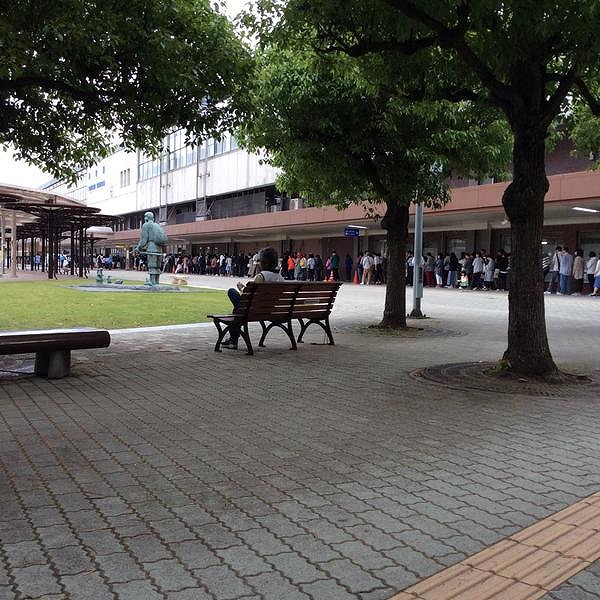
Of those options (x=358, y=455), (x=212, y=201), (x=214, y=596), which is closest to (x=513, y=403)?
(x=358, y=455)

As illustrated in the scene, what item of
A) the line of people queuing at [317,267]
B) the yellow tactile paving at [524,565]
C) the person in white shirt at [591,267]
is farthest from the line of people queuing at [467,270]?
the yellow tactile paving at [524,565]

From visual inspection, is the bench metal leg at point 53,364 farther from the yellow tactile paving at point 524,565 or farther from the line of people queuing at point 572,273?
the line of people queuing at point 572,273

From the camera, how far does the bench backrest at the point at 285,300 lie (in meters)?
8.97

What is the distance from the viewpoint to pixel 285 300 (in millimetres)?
9453

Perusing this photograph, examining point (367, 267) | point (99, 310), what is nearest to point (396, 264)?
point (99, 310)

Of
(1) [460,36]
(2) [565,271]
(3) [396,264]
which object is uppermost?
(1) [460,36]

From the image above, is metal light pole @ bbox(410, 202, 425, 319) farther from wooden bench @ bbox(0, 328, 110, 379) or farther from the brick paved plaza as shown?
wooden bench @ bbox(0, 328, 110, 379)

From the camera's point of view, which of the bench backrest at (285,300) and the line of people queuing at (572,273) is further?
the line of people queuing at (572,273)

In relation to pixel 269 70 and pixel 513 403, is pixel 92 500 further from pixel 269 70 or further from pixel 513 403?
pixel 269 70

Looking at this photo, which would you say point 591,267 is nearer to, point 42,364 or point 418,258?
point 418,258

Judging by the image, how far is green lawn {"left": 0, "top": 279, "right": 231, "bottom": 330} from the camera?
13.0 meters

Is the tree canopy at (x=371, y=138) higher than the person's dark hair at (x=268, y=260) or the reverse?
higher

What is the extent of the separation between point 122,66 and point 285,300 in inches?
147

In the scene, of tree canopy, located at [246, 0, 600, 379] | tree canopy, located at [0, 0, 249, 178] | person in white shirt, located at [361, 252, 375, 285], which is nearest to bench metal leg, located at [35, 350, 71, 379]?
tree canopy, located at [0, 0, 249, 178]
